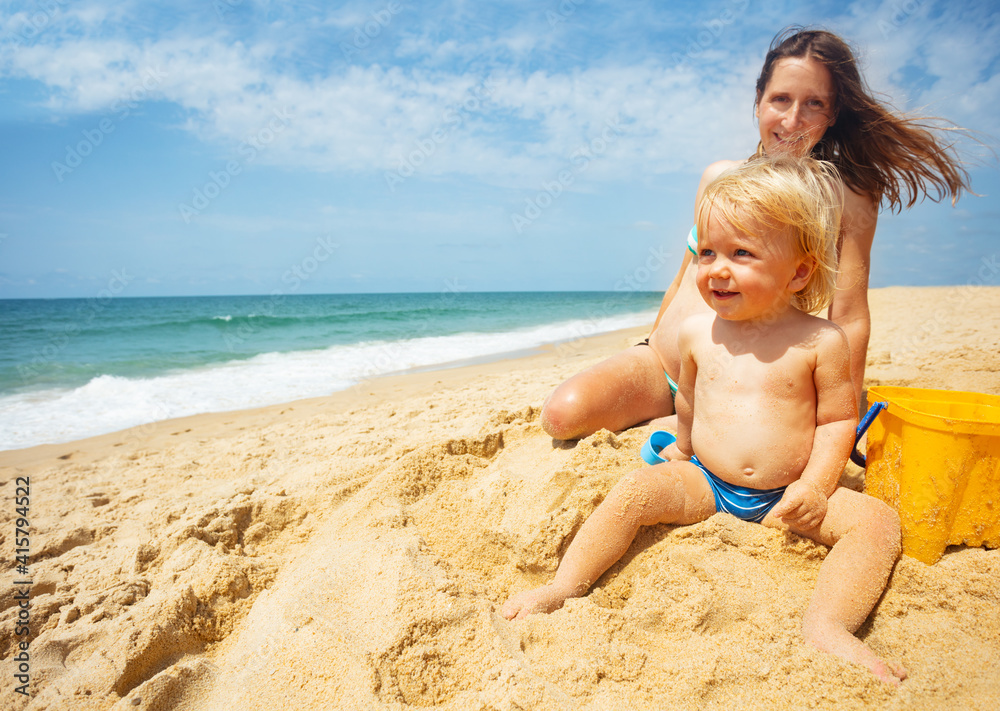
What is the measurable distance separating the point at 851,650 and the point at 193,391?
685 centimetres

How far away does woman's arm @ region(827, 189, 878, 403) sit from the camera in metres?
2.39

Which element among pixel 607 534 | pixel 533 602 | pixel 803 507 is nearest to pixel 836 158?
pixel 803 507

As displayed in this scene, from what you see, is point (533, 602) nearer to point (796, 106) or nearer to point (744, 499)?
point (744, 499)

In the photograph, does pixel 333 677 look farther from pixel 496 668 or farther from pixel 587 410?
pixel 587 410

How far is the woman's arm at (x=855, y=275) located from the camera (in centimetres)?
239

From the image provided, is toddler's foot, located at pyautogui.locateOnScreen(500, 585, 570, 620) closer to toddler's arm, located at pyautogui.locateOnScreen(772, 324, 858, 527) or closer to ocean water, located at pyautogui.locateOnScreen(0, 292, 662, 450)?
toddler's arm, located at pyautogui.locateOnScreen(772, 324, 858, 527)

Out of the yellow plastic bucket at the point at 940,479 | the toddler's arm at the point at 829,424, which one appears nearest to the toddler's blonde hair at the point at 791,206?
the toddler's arm at the point at 829,424

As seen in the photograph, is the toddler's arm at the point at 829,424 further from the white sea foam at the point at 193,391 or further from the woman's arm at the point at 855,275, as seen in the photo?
the white sea foam at the point at 193,391

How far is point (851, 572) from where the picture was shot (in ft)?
4.98

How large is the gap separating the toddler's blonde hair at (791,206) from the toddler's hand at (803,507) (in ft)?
A: 2.13

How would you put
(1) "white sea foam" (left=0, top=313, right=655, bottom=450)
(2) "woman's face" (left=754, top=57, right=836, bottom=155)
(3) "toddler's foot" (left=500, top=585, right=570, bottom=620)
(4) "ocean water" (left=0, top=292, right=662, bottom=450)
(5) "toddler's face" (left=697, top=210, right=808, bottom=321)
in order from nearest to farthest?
(3) "toddler's foot" (left=500, top=585, right=570, bottom=620) → (5) "toddler's face" (left=697, top=210, right=808, bottom=321) → (2) "woman's face" (left=754, top=57, right=836, bottom=155) → (1) "white sea foam" (left=0, top=313, right=655, bottom=450) → (4) "ocean water" (left=0, top=292, right=662, bottom=450)

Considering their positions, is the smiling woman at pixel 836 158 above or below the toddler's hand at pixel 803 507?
above

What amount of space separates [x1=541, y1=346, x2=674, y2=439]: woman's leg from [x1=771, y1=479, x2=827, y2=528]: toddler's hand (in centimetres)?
93

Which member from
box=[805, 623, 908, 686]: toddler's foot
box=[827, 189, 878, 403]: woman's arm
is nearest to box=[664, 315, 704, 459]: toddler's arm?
box=[805, 623, 908, 686]: toddler's foot
